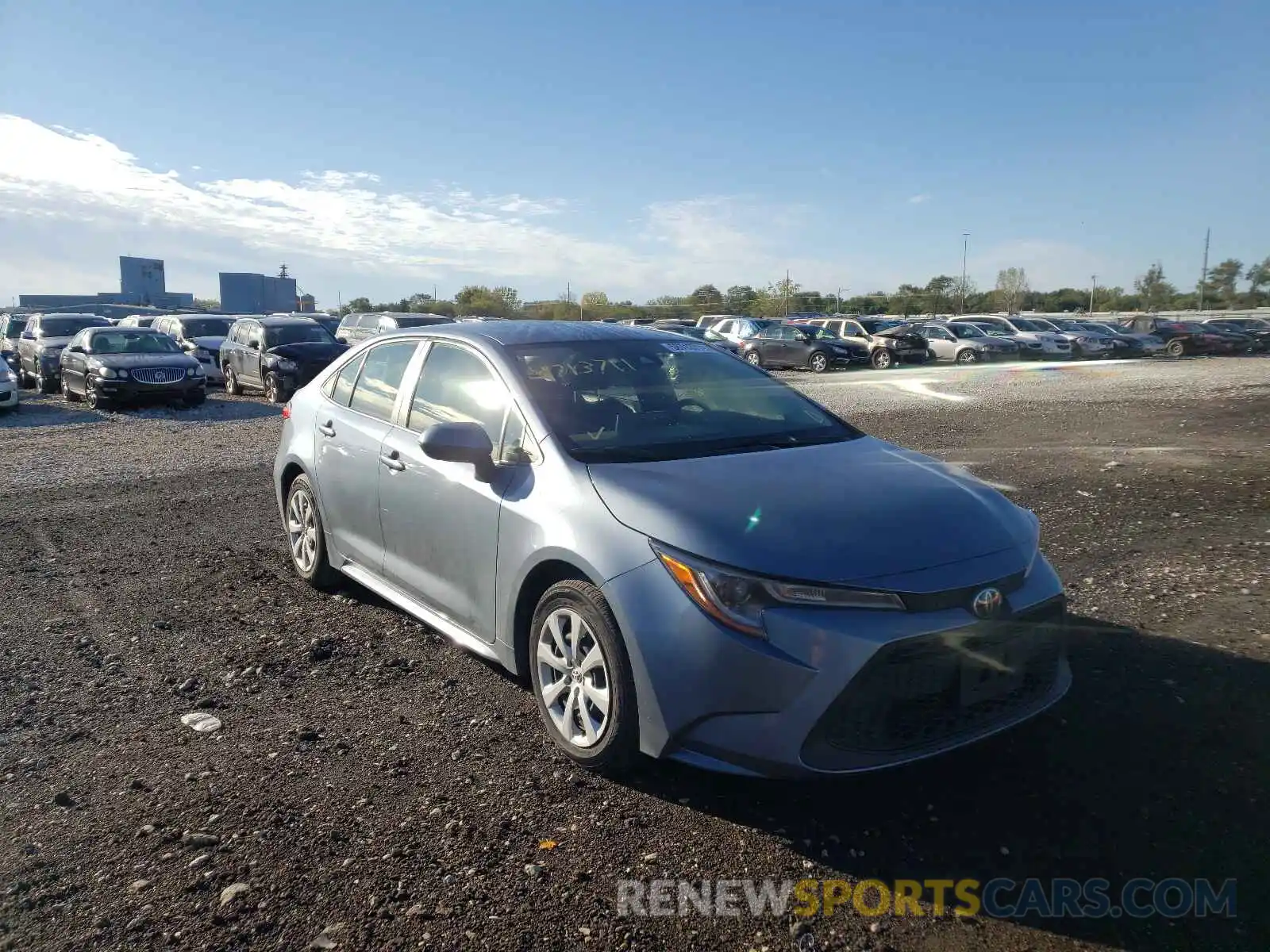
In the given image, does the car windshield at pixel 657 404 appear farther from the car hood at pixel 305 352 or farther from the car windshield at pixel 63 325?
the car windshield at pixel 63 325

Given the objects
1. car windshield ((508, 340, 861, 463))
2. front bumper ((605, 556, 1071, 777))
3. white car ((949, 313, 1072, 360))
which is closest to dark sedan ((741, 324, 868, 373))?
white car ((949, 313, 1072, 360))

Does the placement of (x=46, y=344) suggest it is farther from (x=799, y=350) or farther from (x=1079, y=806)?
(x=1079, y=806)

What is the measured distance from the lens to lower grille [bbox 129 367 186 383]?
17.0m

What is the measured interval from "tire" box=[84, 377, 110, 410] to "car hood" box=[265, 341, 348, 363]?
318 centimetres

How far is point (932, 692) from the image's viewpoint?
10.0ft

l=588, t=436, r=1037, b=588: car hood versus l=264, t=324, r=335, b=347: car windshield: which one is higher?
l=264, t=324, r=335, b=347: car windshield

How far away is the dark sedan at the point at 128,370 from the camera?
16891 mm

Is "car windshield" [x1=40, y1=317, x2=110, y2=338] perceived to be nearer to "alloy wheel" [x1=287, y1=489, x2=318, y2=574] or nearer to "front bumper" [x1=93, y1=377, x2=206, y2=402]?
"front bumper" [x1=93, y1=377, x2=206, y2=402]

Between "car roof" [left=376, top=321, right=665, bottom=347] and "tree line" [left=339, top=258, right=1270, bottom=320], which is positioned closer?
"car roof" [left=376, top=321, right=665, bottom=347]

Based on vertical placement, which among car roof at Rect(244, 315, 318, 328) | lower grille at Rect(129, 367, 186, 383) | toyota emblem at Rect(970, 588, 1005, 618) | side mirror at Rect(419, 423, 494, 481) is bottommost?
toyota emblem at Rect(970, 588, 1005, 618)

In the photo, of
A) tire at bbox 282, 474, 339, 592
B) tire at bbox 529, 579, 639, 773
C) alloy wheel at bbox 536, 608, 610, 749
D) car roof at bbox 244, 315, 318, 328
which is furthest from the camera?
car roof at bbox 244, 315, 318, 328

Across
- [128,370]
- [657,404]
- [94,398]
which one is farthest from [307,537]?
[94,398]

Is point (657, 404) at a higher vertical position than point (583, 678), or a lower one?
higher

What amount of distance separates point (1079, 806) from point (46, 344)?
24460mm
